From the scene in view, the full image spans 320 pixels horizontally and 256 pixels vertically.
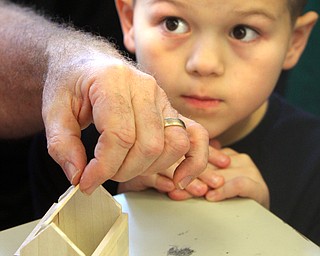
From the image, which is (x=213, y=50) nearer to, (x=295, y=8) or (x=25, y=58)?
(x=295, y=8)

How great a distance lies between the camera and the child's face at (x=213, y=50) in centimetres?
91

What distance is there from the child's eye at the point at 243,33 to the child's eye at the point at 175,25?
0.27 feet

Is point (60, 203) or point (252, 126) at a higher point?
point (60, 203)

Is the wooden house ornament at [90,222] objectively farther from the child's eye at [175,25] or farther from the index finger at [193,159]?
the child's eye at [175,25]

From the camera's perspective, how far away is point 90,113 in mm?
669

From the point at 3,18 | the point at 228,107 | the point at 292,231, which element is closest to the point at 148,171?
the point at 292,231

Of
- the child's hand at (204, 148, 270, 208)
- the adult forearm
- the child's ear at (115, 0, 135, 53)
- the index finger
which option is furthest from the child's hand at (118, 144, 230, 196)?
the child's ear at (115, 0, 135, 53)

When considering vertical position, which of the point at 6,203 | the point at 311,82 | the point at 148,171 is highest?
the point at 148,171

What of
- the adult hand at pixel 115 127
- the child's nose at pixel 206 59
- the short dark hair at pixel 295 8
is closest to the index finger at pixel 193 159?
the adult hand at pixel 115 127

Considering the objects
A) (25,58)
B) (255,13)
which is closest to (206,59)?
(255,13)

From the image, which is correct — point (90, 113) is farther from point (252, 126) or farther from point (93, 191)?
point (252, 126)

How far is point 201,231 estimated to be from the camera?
73cm

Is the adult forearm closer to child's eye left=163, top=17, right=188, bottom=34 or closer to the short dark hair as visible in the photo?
child's eye left=163, top=17, right=188, bottom=34

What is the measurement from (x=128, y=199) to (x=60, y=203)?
0.78ft
